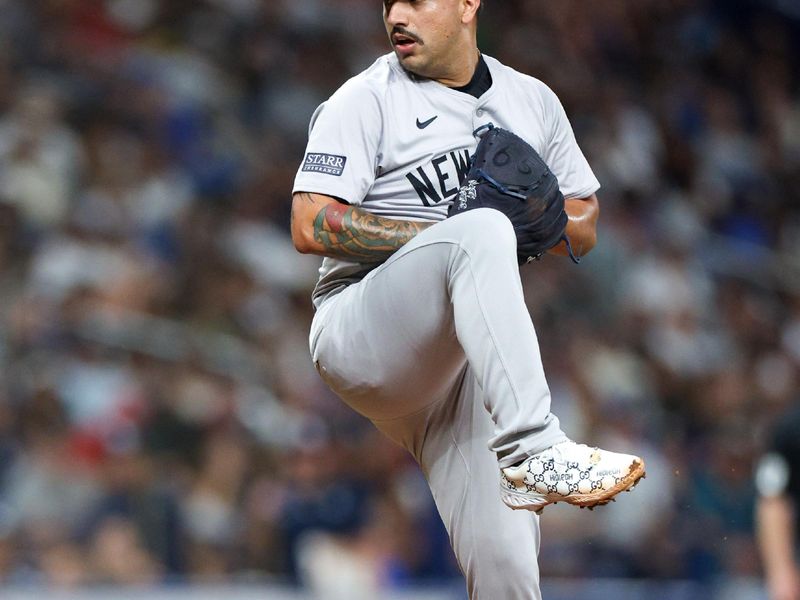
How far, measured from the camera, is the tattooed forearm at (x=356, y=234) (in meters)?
3.27

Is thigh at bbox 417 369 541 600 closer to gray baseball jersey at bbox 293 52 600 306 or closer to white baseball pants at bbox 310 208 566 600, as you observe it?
white baseball pants at bbox 310 208 566 600

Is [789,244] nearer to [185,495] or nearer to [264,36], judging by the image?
[264,36]

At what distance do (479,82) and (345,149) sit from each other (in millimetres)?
492

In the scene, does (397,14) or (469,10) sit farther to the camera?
(469,10)

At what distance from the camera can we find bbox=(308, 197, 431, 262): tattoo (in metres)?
3.27

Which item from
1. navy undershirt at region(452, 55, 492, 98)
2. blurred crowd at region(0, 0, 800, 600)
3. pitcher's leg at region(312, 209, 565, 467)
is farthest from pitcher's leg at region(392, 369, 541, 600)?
blurred crowd at region(0, 0, 800, 600)

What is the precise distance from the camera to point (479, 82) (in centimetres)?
361

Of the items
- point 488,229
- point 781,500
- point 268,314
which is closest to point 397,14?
point 488,229

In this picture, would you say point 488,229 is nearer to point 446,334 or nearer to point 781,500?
point 446,334

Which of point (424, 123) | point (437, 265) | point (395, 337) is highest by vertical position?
point (424, 123)

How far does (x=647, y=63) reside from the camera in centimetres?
1002

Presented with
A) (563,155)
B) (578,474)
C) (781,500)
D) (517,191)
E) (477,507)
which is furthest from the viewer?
(781,500)

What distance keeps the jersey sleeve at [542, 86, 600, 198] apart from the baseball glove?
0.45 meters

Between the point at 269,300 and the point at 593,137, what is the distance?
276cm
